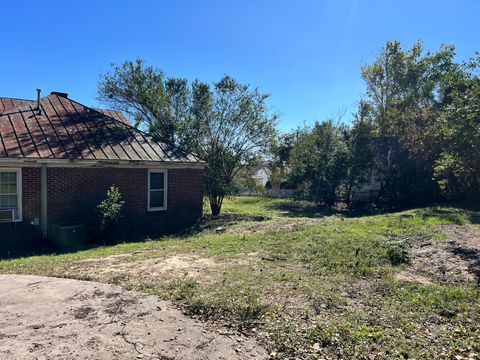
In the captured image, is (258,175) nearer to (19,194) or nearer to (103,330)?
(19,194)

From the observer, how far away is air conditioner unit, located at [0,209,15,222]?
33.8 feet

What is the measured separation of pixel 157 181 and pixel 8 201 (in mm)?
4909

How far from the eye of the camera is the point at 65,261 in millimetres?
8016

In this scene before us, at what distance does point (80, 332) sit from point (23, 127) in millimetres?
9840

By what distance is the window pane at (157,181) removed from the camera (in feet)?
44.6

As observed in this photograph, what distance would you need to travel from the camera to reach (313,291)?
5.68 m

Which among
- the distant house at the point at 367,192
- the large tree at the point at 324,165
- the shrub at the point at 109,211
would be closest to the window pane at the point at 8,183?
the shrub at the point at 109,211

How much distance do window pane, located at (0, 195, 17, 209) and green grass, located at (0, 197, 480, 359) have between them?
8.70 feet

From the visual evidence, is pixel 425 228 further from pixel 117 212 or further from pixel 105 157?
pixel 105 157

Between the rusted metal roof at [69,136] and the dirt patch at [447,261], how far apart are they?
9.18m

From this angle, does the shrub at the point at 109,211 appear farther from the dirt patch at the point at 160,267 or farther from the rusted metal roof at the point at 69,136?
the dirt patch at the point at 160,267

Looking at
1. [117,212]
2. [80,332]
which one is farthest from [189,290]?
[117,212]

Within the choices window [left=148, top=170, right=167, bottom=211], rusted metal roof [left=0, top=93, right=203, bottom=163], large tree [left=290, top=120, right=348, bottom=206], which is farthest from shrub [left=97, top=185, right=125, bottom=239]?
large tree [left=290, top=120, right=348, bottom=206]

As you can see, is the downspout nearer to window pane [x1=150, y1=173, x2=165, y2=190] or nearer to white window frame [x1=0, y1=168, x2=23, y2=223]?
white window frame [x1=0, y1=168, x2=23, y2=223]
